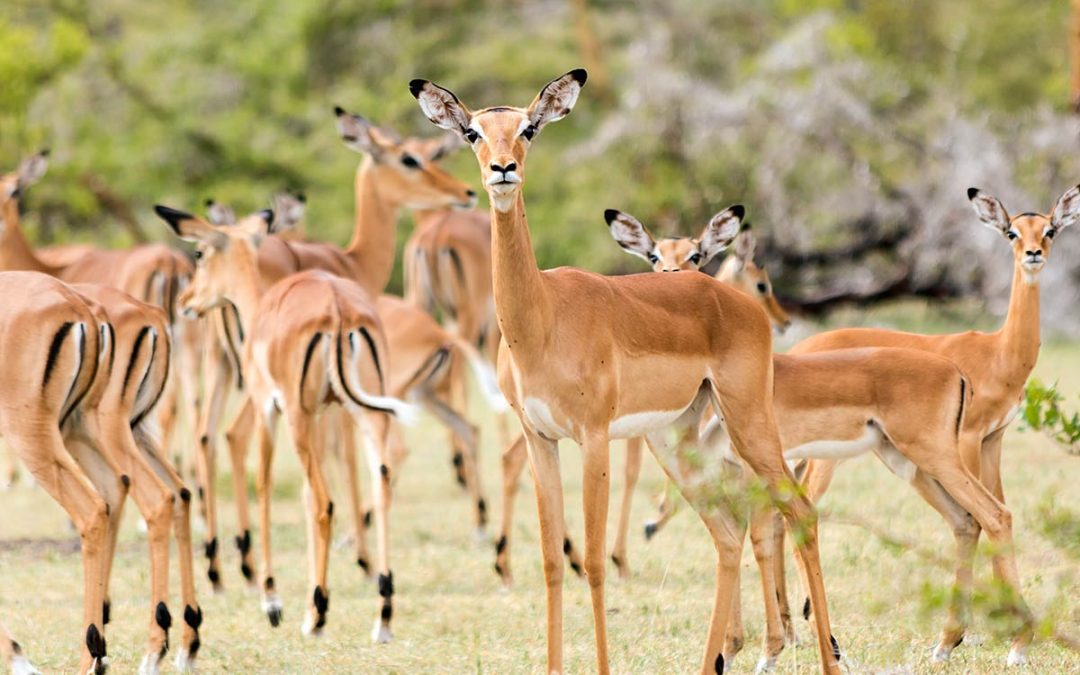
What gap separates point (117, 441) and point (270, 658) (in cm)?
91

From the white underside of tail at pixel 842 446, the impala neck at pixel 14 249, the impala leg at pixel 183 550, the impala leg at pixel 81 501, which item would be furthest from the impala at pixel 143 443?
the impala neck at pixel 14 249

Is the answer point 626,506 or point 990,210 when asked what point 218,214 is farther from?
point 990,210

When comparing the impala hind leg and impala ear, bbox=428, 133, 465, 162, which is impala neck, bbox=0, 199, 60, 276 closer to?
impala ear, bbox=428, 133, 465, 162

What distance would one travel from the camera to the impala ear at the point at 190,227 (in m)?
7.17

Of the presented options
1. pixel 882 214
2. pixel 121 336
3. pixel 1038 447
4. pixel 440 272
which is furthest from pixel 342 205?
pixel 121 336

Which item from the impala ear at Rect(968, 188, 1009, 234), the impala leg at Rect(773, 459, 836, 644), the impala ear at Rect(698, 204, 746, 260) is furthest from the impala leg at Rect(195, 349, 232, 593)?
the impala ear at Rect(968, 188, 1009, 234)

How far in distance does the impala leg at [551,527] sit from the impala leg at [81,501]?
136 centimetres

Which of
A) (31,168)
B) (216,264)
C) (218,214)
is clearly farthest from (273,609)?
(31,168)

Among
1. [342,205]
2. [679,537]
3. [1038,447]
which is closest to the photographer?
[679,537]

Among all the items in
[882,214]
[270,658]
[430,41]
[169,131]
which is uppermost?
[430,41]

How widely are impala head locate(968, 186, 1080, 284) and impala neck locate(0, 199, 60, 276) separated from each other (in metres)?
5.12

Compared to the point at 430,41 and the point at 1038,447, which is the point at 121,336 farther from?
the point at 430,41

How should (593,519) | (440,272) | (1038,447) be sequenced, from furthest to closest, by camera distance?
(440,272) → (1038,447) → (593,519)

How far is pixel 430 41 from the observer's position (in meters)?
21.5
